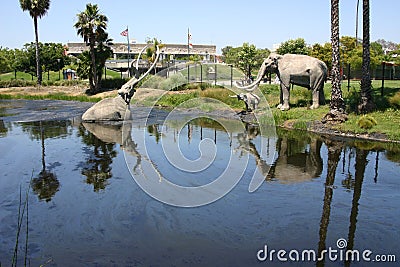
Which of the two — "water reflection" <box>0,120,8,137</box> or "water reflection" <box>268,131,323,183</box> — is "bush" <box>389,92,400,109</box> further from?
"water reflection" <box>0,120,8,137</box>

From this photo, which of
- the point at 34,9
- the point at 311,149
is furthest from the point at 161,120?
the point at 34,9

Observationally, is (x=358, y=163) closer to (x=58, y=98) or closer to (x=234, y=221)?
(x=234, y=221)

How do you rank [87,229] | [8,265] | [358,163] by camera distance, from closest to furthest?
[8,265], [87,229], [358,163]

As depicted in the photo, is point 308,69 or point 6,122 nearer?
point 308,69

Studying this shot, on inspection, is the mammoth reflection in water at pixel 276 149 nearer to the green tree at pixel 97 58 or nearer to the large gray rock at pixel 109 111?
the large gray rock at pixel 109 111

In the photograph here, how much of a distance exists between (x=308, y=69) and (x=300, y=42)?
85.4 ft

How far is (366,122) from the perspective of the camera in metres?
14.0

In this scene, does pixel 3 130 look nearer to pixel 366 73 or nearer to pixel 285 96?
pixel 285 96

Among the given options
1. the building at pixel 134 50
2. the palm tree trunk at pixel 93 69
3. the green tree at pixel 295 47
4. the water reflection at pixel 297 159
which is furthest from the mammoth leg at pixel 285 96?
the building at pixel 134 50

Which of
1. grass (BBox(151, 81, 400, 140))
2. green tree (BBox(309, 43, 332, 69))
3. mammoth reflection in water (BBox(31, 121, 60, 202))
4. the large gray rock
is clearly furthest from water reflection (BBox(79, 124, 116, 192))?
green tree (BBox(309, 43, 332, 69))

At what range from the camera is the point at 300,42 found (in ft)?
139

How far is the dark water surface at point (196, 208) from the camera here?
19.1 feet

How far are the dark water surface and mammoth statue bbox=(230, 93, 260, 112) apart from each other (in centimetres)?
554

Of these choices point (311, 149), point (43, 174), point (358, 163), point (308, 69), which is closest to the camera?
point (43, 174)
